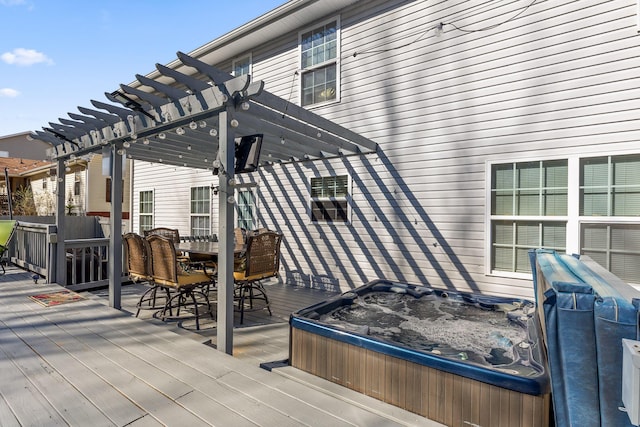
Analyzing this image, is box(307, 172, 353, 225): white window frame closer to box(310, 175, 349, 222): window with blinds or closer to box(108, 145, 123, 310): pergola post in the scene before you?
box(310, 175, 349, 222): window with blinds

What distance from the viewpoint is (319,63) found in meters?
5.72

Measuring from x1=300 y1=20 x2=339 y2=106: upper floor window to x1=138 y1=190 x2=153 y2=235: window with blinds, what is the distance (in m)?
5.90

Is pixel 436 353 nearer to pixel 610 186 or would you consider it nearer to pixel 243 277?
pixel 243 277

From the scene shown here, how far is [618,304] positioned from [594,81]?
131 inches

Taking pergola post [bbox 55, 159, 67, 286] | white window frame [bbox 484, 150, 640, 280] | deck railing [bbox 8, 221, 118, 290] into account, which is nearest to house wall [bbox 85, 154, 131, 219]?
deck railing [bbox 8, 221, 118, 290]

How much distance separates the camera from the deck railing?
5.15 metres

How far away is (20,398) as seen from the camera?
2039 millimetres

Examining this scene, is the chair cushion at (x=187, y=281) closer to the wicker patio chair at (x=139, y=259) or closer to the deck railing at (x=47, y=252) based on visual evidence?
the wicker patio chair at (x=139, y=259)

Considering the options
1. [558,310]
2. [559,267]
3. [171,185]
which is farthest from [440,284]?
[171,185]

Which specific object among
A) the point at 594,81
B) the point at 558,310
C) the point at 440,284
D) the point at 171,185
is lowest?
the point at 440,284

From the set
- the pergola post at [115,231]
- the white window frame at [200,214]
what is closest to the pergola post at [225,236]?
the pergola post at [115,231]

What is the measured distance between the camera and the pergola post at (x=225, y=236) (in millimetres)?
2824

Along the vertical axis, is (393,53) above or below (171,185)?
above

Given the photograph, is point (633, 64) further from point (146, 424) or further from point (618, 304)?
point (146, 424)
